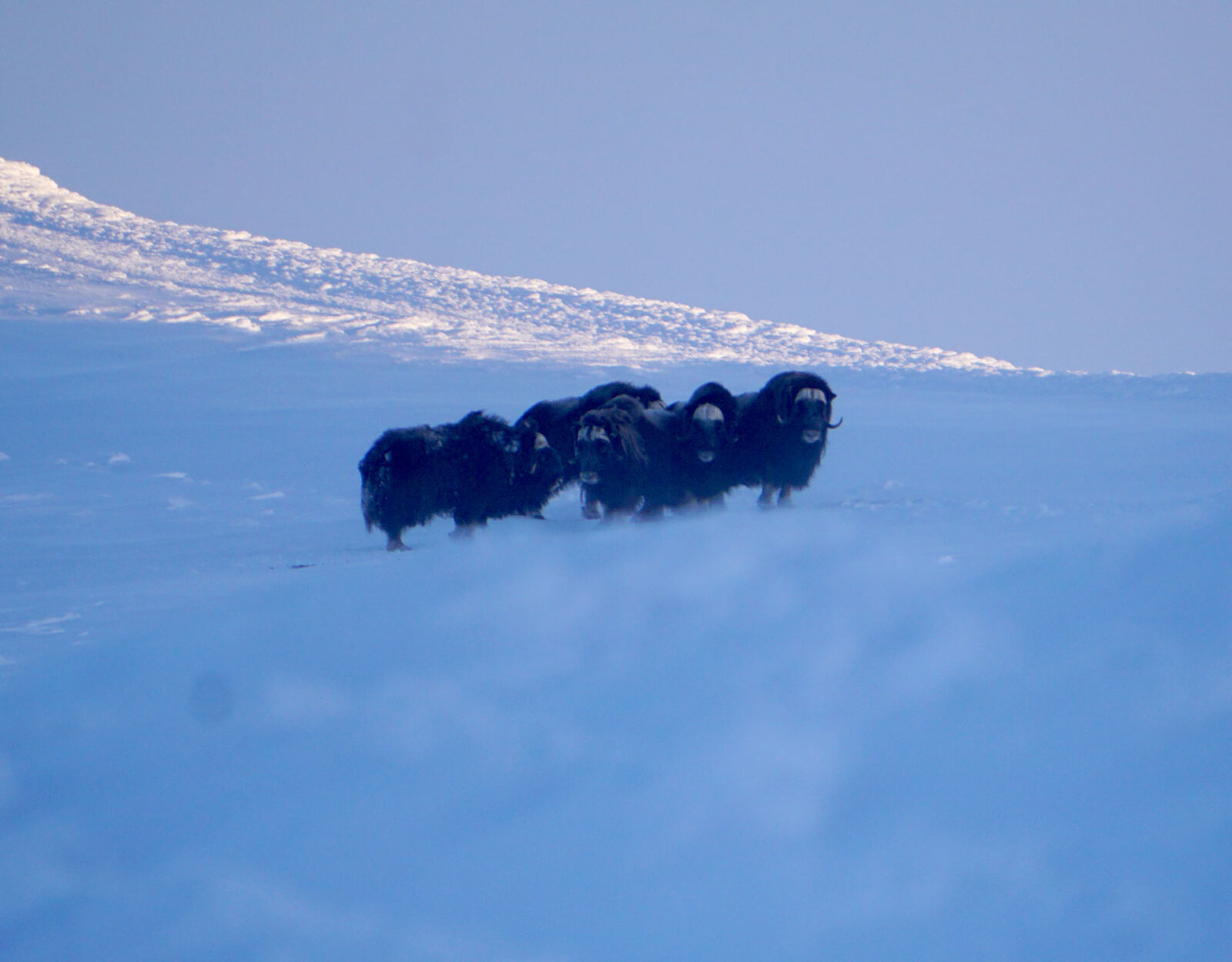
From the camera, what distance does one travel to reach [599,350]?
934 inches

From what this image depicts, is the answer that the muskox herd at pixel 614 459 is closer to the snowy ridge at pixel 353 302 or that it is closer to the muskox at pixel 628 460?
the muskox at pixel 628 460

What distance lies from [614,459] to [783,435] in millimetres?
1362

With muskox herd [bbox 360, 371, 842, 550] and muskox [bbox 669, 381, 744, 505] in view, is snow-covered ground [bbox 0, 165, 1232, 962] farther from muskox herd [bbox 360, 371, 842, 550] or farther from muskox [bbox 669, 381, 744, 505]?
muskox [bbox 669, 381, 744, 505]

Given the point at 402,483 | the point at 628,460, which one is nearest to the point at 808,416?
the point at 628,460

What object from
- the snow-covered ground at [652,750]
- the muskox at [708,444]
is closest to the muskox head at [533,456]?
the muskox at [708,444]

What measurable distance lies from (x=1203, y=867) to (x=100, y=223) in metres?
39.7

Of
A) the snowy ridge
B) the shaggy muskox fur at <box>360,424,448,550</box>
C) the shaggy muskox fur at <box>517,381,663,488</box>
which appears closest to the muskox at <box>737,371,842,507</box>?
the shaggy muskox fur at <box>517,381,663,488</box>

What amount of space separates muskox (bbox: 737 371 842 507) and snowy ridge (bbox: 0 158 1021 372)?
527 inches

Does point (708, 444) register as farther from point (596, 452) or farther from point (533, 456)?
point (533, 456)

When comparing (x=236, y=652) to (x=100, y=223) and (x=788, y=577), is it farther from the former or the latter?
(x=100, y=223)

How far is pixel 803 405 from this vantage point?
7.35m

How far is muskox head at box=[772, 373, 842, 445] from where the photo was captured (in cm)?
734

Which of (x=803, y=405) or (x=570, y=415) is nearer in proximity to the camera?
(x=803, y=405)

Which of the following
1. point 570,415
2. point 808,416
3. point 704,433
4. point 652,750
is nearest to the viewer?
point 652,750
